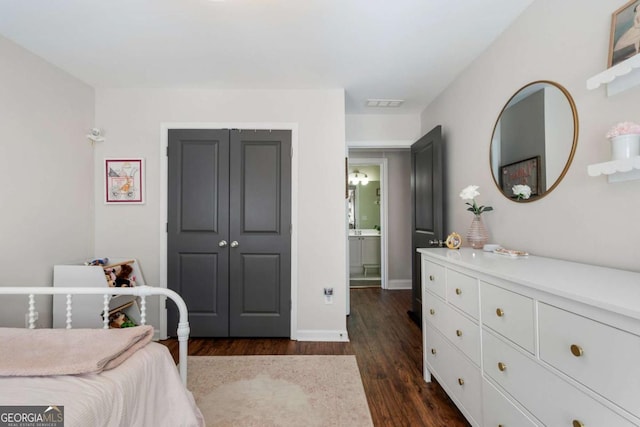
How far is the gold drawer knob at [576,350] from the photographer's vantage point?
926 mm

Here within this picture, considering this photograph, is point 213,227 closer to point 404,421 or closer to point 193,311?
point 193,311

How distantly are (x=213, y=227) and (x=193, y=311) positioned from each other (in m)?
0.86

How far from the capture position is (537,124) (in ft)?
5.68

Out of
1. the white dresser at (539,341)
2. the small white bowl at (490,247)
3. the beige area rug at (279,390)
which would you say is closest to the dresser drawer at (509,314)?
the white dresser at (539,341)

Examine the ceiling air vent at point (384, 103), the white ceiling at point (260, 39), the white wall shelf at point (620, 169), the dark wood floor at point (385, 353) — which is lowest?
the dark wood floor at point (385, 353)

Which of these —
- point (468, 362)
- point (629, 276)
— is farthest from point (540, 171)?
point (468, 362)

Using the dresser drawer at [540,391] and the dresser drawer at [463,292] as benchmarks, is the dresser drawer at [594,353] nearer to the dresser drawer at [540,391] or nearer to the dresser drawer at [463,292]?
the dresser drawer at [540,391]

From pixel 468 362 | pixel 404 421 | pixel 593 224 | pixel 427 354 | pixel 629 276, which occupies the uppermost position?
pixel 593 224

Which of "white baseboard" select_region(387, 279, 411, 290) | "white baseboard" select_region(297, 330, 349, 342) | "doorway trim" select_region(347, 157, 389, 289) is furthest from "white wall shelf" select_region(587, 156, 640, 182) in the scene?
"white baseboard" select_region(387, 279, 411, 290)

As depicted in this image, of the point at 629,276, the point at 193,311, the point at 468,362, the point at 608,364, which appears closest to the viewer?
the point at 608,364

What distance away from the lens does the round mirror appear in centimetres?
155

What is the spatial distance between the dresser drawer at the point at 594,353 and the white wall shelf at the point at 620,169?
2.10 ft

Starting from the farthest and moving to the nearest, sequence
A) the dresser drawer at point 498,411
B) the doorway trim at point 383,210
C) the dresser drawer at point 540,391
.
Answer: the doorway trim at point 383,210 < the dresser drawer at point 498,411 < the dresser drawer at point 540,391

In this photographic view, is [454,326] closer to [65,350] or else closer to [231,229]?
[65,350]
